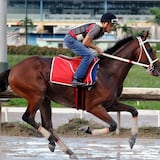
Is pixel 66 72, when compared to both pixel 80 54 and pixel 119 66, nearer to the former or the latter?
pixel 80 54

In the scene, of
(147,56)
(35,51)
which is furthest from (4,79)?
(35,51)

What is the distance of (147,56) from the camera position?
11008 mm

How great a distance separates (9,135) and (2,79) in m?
3.04

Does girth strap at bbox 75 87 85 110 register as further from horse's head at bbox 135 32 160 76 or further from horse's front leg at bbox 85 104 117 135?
horse's head at bbox 135 32 160 76

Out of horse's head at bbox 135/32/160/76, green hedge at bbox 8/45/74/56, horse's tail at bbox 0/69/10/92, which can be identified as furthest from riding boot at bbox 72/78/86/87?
green hedge at bbox 8/45/74/56

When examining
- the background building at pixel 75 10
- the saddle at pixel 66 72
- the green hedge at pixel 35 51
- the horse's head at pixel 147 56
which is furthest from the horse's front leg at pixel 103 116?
the background building at pixel 75 10

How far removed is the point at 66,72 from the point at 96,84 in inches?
20.5

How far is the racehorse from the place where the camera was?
10.7 metres

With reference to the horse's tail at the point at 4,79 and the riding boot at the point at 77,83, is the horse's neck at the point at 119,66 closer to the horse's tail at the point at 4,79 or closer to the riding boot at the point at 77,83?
the riding boot at the point at 77,83

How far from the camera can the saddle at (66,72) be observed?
35.1 feet

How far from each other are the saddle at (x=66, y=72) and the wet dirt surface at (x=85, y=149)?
48.0 inches

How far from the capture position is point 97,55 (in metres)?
11.2

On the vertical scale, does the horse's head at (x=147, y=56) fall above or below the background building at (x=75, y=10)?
above

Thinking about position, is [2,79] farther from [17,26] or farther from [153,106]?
[17,26]
